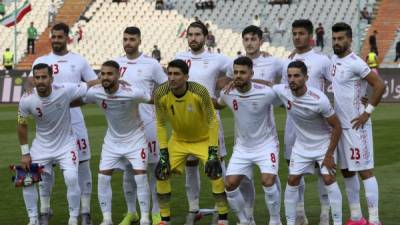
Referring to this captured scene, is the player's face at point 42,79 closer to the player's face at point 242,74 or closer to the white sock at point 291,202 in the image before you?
the player's face at point 242,74

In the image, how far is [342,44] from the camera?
428 inches

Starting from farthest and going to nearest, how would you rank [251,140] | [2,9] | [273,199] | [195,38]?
[2,9], [195,38], [251,140], [273,199]

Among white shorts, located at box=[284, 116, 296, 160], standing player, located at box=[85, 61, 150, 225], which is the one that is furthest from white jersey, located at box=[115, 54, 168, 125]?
white shorts, located at box=[284, 116, 296, 160]

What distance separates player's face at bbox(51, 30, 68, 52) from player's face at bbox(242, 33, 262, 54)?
234 centimetres

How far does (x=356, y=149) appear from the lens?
10.9m

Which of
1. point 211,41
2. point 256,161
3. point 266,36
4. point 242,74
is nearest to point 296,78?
point 242,74

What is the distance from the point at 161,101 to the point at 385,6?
3793 cm

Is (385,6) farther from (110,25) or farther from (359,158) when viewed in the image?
(359,158)

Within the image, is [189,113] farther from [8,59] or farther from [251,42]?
[8,59]

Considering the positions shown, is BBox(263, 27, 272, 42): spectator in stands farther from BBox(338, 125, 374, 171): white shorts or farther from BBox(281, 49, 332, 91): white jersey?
BBox(338, 125, 374, 171): white shorts

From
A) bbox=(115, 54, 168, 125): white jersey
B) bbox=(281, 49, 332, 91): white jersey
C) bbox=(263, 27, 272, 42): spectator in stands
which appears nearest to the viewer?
bbox=(281, 49, 332, 91): white jersey

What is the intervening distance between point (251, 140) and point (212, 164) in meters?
0.58

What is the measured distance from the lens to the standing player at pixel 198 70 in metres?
11.8

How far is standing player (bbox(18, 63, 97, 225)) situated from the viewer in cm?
1105
